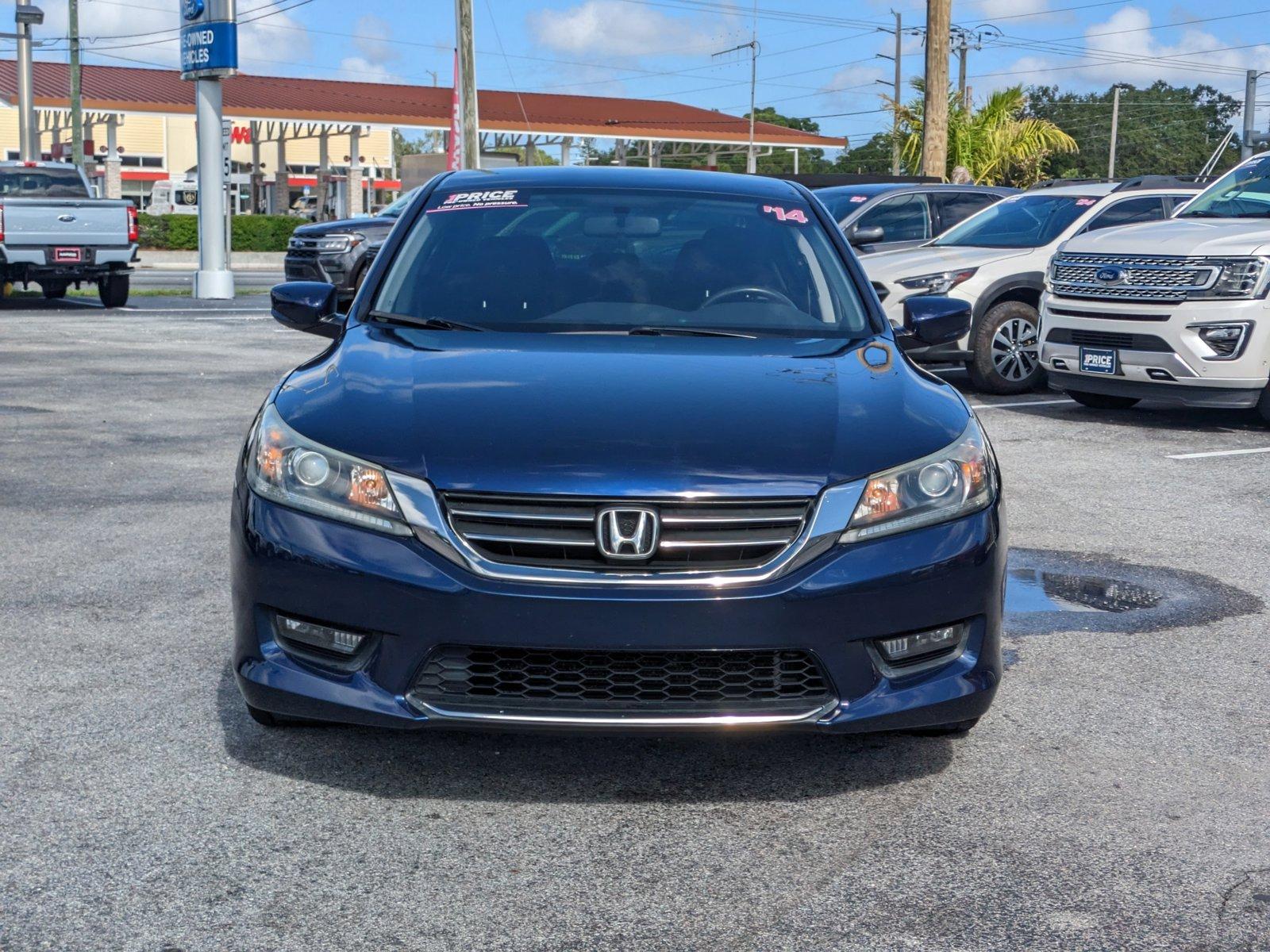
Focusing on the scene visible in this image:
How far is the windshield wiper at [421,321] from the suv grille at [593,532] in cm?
127

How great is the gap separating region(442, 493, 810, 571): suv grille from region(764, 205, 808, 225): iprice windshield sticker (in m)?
2.08

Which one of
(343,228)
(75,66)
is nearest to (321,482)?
(343,228)

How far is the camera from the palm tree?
26.8 metres

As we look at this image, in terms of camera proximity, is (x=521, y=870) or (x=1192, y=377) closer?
(x=521, y=870)

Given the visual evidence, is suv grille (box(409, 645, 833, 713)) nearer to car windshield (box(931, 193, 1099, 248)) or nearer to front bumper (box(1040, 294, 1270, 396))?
front bumper (box(1040, 294, 1270, 396))

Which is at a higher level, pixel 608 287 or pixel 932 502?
pixel 608 287

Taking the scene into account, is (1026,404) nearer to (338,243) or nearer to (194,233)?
(338,243)

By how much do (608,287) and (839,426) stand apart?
1.35m

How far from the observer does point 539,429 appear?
370cm

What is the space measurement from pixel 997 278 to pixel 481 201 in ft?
26.0

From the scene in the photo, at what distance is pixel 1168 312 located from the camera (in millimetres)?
10258

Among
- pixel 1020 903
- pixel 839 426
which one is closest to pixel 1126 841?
pixel 1020 903

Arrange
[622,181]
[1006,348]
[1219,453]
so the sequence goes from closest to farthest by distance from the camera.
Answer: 1. [622,181]
2. [1219,453]
3. [1006,348]

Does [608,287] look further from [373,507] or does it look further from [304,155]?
[304,155]
